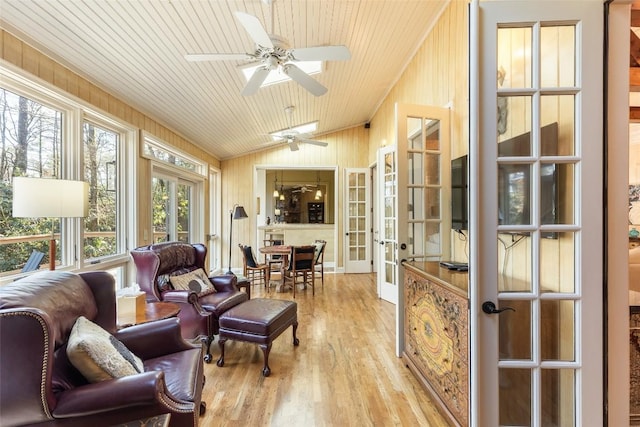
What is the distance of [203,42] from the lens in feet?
8.52

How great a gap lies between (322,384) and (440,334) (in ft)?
3.37

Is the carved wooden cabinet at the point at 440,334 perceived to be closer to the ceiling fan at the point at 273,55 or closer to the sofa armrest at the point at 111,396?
the sofa armrest at the point at 111,396

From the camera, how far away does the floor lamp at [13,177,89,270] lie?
167 cm

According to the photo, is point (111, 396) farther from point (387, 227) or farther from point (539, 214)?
point (387, 227)

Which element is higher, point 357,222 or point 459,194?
point 459,194

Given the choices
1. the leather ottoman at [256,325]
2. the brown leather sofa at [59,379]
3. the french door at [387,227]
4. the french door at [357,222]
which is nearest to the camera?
the brown leather sofa at [59,379]

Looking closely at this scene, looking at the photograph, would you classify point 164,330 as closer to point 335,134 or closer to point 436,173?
point 436,173

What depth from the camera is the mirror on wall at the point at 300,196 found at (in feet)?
33.6

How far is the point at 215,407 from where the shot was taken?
2.00 m

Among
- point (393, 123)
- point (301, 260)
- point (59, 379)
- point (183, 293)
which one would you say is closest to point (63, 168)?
point (183, 293)

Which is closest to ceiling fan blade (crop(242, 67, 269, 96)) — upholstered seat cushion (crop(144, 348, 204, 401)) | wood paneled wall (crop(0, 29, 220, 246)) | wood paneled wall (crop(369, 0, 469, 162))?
wood paneled wall (crop(0, 29, 220, 246))

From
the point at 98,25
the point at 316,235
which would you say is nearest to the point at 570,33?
the point at 98,25

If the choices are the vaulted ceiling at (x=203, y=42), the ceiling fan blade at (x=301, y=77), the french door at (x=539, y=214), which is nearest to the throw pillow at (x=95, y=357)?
the french door at (x=539, y=214)

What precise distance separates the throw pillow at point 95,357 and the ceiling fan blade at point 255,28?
198cm
